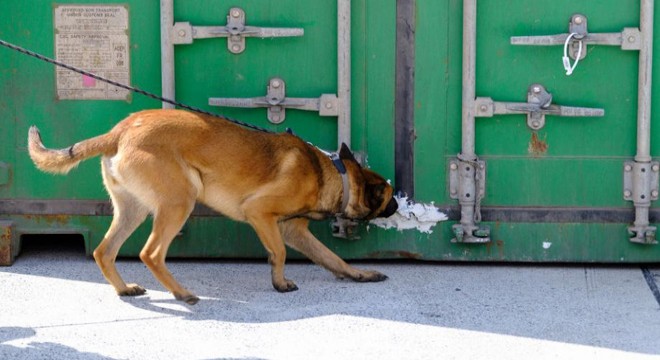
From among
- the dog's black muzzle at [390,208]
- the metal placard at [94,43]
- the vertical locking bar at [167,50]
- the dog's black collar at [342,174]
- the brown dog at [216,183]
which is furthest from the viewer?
the metal placard at [94,43]

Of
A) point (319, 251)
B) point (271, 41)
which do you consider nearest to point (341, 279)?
point (319, 251)

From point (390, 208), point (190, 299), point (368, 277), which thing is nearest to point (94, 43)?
point (190, 299)

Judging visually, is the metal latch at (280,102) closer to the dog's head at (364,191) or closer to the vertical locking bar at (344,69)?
the vertical locking bar at (344,69)

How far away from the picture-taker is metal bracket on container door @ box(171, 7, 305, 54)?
259 inches

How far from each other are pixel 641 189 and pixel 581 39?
963 mm

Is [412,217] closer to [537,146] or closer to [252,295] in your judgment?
[537,146]

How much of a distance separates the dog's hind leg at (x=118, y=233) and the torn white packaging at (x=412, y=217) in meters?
1.50

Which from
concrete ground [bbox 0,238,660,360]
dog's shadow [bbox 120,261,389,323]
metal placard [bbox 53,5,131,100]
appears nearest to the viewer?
concrete ground [bbox 0,238,660,360]

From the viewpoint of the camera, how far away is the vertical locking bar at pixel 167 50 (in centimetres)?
658

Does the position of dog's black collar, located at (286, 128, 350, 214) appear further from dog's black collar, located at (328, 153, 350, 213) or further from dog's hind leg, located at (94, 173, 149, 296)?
dog's hind leg, located at (94, 173, 149, 296)

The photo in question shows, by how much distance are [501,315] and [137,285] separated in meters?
2.05

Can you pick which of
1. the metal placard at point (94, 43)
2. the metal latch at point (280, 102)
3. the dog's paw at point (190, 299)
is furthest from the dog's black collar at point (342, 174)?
the metal placard at point (94, 43)

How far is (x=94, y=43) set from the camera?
22.1 feet

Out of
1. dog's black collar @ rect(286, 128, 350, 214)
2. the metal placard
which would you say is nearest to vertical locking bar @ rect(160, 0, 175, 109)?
the metal placard
